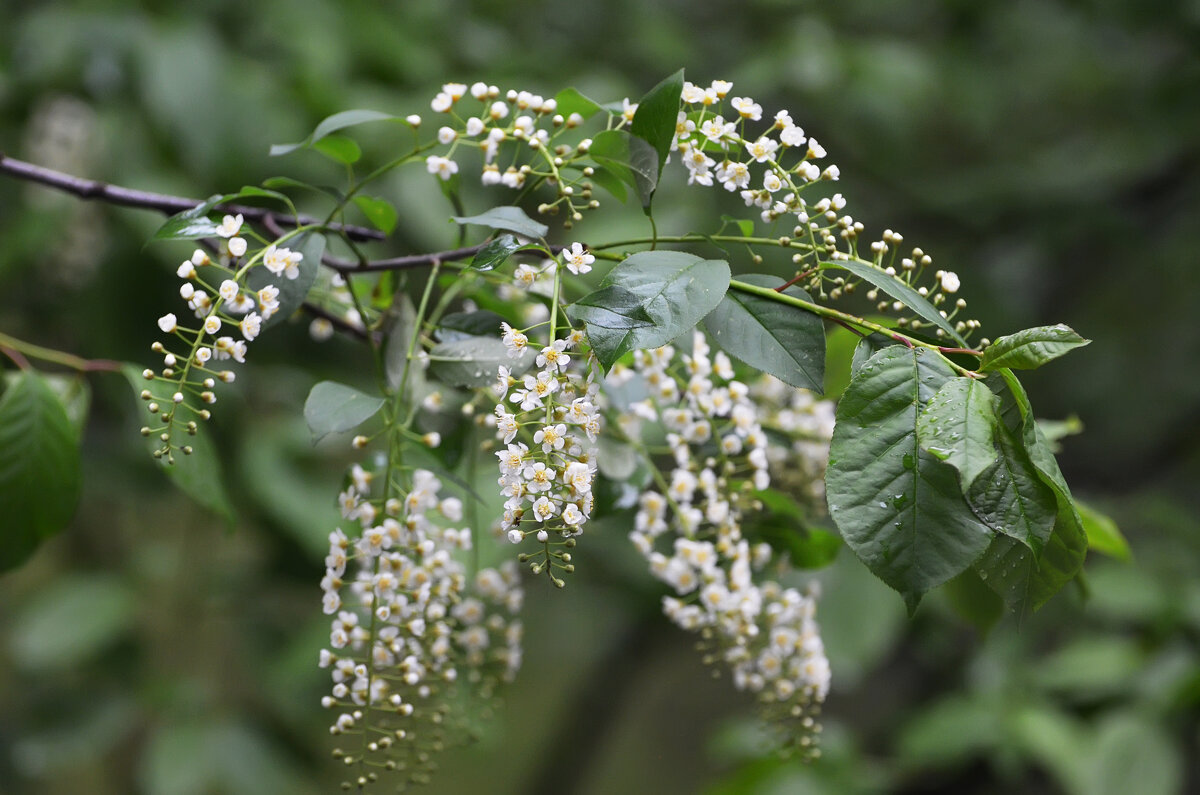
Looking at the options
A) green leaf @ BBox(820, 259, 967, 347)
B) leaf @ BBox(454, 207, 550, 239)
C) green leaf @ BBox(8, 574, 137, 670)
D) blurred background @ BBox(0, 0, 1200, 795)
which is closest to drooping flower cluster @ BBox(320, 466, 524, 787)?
leaf @ BBox(454, 207, 550, 239)

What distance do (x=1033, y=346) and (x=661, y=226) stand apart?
43.9 inches

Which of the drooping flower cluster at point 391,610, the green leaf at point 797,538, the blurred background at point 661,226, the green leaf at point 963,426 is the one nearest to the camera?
the green leaf at point 963,426

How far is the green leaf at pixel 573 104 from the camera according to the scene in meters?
0.54

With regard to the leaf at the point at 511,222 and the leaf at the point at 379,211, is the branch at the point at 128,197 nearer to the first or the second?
the leaf at the point at 379,211

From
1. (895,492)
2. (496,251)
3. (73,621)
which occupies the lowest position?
(73,621)

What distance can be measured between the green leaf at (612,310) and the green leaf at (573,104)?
15cm

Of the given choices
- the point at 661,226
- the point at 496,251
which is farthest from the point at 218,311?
the point at 661,226

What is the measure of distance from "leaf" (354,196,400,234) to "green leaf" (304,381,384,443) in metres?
0.13

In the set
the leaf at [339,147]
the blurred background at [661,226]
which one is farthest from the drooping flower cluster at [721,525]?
the blurred background at [661,226]

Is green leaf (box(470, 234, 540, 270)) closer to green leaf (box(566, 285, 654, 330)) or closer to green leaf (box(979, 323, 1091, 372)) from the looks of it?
green leaf (box(566, 285, 654, 330))

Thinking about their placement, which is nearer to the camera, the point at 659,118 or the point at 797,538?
the point at 659,118

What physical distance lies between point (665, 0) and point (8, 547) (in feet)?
6.71

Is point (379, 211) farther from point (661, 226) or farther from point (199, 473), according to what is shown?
point (661, 226)

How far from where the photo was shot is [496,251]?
469 millimetres
